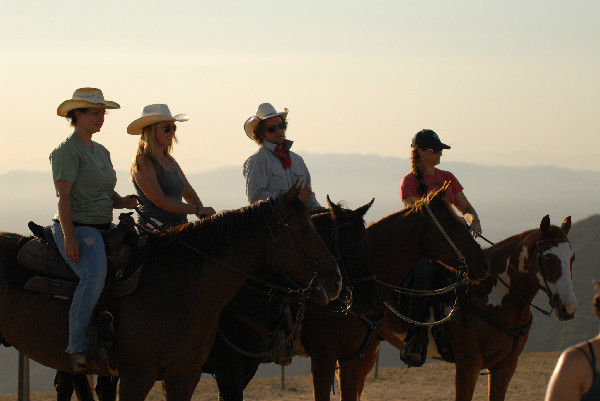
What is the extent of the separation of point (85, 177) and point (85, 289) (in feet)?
3.21

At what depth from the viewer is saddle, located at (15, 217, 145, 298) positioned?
288 inches

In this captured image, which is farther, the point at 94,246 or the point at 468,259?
the point at 468,259

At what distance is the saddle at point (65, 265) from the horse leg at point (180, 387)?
855 mm

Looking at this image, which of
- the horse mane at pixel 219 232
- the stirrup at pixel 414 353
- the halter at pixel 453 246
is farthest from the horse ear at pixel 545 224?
the horse mane at pixel 219 232

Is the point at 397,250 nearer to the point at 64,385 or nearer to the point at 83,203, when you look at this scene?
the point at 83,203

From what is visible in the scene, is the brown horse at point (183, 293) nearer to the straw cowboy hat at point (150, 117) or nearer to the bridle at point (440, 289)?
the straw cowboy hat at point (150, 117)

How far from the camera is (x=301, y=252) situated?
23.4ft

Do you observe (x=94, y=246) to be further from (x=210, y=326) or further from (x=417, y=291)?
(x=417, y=291)

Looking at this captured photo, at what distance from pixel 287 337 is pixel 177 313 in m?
1.61

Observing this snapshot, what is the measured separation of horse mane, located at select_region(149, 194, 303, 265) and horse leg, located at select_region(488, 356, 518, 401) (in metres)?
3.93

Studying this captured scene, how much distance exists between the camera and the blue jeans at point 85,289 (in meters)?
7.11

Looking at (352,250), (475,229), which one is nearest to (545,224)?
(475,229)

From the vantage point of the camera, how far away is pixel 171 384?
7.40 m

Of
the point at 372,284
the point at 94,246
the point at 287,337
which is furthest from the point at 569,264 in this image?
the point at 94,246
